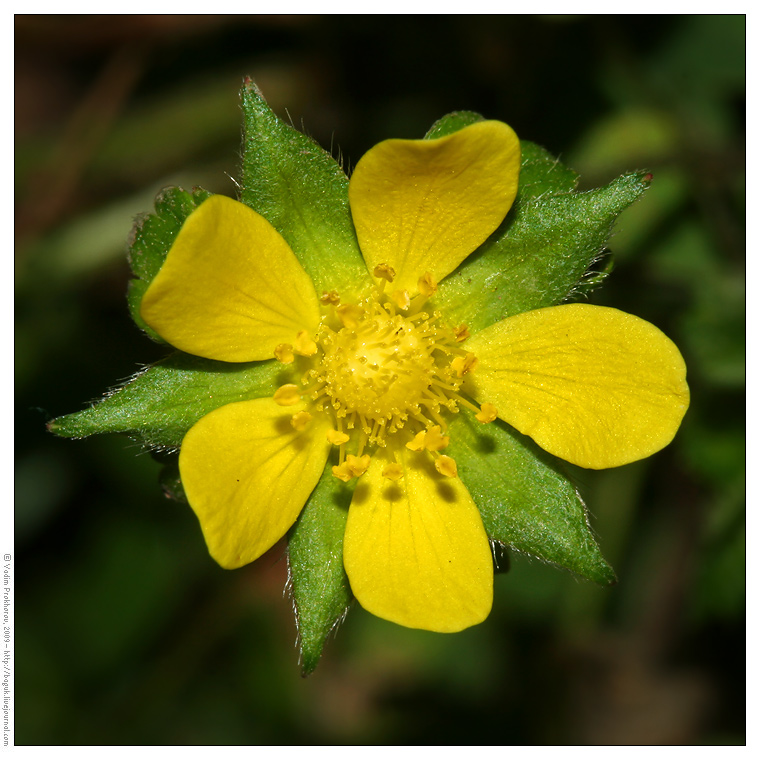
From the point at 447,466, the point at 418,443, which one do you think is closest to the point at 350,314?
the point at 418,443

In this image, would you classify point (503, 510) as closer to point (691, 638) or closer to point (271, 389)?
point (271, 389)

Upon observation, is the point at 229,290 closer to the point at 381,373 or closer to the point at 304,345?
the point at 304,345

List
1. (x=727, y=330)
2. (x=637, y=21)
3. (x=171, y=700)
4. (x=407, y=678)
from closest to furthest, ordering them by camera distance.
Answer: (x=727, y=330)
(x=637, y=21)
(x=171, y=700)
(x=407, y=678)

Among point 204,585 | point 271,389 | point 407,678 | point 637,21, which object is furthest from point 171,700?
point 637,21

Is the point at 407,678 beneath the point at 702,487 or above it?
beneath

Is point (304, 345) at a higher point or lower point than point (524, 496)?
higher

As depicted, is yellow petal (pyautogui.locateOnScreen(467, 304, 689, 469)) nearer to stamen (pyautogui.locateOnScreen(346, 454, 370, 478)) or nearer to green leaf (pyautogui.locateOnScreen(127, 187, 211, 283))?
stamen (pyautogui.locateOnScreen(346, 454, 370, 478))
